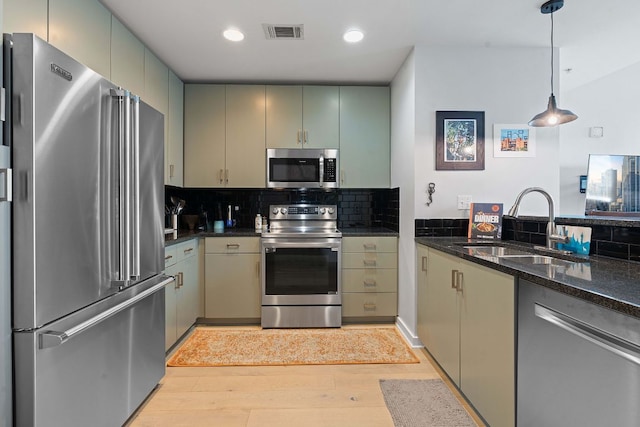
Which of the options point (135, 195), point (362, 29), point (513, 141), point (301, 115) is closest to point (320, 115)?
point (301, 115)

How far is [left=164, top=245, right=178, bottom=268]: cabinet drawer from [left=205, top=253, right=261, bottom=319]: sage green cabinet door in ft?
1.79

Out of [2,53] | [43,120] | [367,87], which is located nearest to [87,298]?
[43,120]

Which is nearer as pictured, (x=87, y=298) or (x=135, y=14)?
(x=87, y=298)

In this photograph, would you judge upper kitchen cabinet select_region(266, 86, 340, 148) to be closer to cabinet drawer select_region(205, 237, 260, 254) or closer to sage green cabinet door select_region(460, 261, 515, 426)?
cabinet drawer select_region(205, 237, 260, 254)

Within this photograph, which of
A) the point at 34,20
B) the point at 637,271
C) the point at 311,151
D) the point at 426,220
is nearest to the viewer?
the point at 637,271

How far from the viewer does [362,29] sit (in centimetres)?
239

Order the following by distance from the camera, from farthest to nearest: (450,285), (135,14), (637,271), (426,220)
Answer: (426,220), (135,14), (450,285), (637,271)

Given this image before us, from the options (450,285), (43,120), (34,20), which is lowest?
(450,285)

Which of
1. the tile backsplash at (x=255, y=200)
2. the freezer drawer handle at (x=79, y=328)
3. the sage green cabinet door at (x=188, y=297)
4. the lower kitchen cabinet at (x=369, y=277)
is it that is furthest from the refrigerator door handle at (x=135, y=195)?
the tile backsplash at (x=255, y=200)

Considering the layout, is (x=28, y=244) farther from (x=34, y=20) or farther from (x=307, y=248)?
(x=307, y=248)

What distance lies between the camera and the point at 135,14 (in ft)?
7.18

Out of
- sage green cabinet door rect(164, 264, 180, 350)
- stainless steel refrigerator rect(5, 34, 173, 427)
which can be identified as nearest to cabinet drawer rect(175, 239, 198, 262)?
sage green cabinet door rect(164, 264, 180, 350)

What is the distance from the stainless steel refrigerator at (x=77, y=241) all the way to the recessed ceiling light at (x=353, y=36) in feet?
4.93

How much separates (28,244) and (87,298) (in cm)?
35
